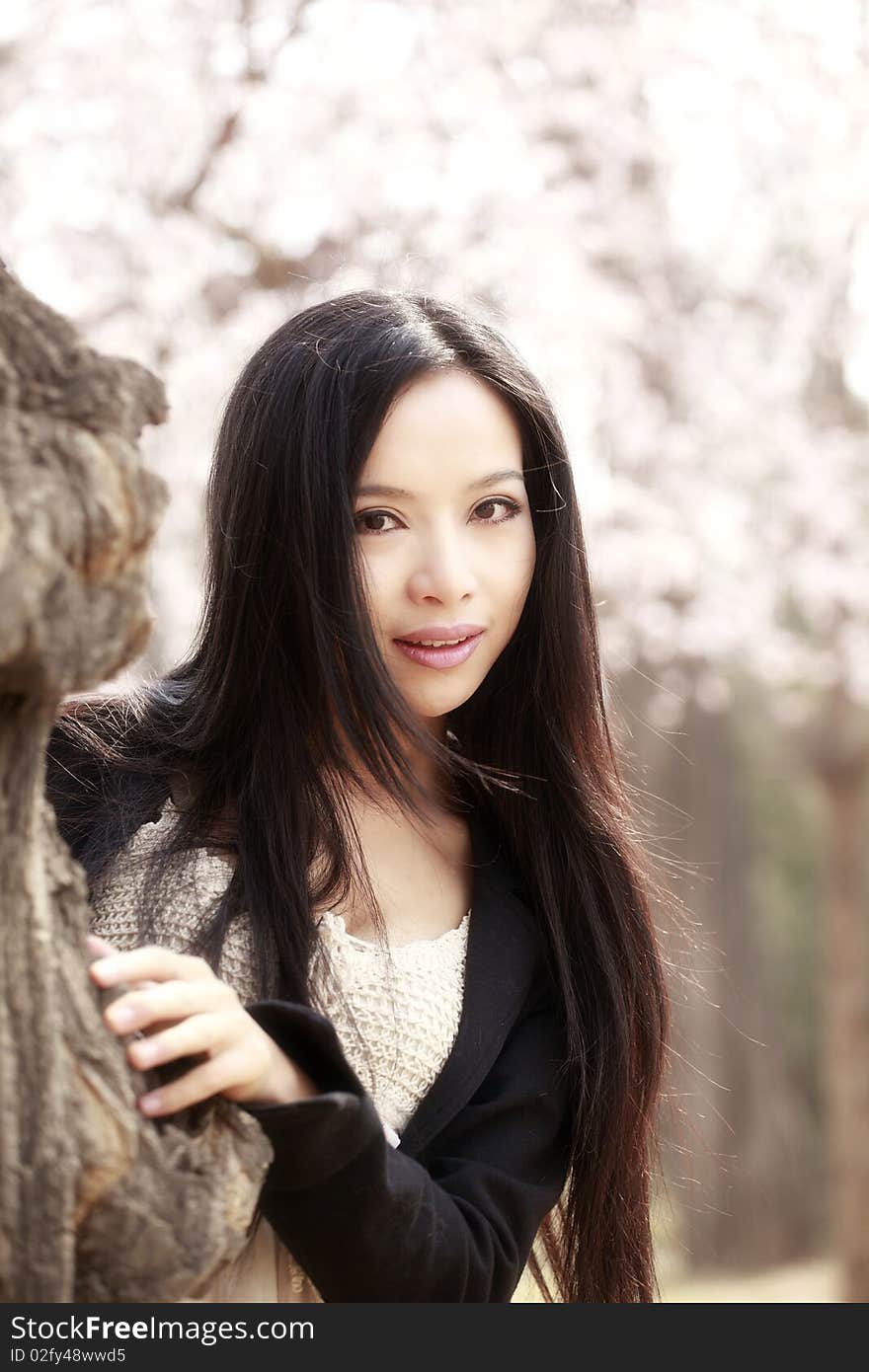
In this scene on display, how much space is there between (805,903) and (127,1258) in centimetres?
1173

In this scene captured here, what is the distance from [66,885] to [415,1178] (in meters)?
0.57

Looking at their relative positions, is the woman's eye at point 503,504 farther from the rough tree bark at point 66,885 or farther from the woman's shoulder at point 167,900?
the rough tree bark at point 66,885

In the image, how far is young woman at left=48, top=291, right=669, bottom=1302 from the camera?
1877 millimetres

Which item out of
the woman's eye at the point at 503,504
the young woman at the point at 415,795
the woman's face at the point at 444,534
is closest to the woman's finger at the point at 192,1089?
the young woman at the point at 415,795

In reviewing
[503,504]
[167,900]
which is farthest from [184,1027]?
[503,504]

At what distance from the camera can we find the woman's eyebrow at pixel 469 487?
1956mm

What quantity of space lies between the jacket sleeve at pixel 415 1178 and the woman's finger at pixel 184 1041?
8cm

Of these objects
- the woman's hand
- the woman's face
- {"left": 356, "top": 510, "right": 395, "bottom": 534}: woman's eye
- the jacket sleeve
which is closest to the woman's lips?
the woman's face

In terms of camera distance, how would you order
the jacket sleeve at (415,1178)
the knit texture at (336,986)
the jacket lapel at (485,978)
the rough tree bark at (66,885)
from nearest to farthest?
the rough tree bark at (66,885) → the jacket sleeve at (415,1178) → the knit texture at (336,986) → the jacket lapel at (485,978)

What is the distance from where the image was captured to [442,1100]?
193 cm

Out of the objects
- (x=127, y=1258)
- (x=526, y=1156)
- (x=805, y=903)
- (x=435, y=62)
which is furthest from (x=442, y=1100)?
(x=805, y=903)

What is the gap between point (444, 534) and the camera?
1.96 m

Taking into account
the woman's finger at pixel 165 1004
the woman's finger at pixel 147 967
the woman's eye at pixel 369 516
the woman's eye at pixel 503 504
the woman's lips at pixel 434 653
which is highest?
the woman's eye at pixel 503 504

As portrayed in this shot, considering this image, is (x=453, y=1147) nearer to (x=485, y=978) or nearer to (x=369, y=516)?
(x=485, y=978)
